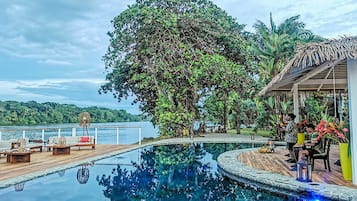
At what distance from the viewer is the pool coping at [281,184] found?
4.93m

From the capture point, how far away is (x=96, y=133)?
1336cm

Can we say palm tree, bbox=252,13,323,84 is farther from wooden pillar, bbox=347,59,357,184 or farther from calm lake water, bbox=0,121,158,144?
wooden pillar, bbox=347,59,357,184

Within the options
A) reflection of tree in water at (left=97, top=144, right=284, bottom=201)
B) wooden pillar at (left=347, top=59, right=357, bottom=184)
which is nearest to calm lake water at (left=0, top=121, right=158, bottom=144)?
reflection of tree in water at (left=97, top=144, right=284, bottom=201)

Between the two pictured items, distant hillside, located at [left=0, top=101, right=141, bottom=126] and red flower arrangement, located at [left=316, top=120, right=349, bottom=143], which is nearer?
red flower arrangement, located at [left=316, top=120, right=349, bottom=143]

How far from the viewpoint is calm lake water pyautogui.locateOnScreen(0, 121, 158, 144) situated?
1162 centimetres

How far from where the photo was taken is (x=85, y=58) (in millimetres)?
22844

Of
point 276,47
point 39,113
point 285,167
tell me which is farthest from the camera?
point 39,113

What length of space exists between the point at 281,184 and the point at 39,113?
17.5 metres

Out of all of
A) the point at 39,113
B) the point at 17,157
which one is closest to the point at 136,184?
the point at 17,157

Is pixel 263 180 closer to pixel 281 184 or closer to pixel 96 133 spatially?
pixel 281 184

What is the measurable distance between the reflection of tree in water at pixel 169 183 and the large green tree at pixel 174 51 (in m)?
7.90

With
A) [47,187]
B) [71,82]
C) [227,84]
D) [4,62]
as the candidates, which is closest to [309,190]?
[47,187]

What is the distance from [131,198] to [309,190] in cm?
312

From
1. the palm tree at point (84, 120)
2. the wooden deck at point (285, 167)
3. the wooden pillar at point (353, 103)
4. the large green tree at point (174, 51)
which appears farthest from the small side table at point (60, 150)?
the wooden pillar at point (353, 103)
